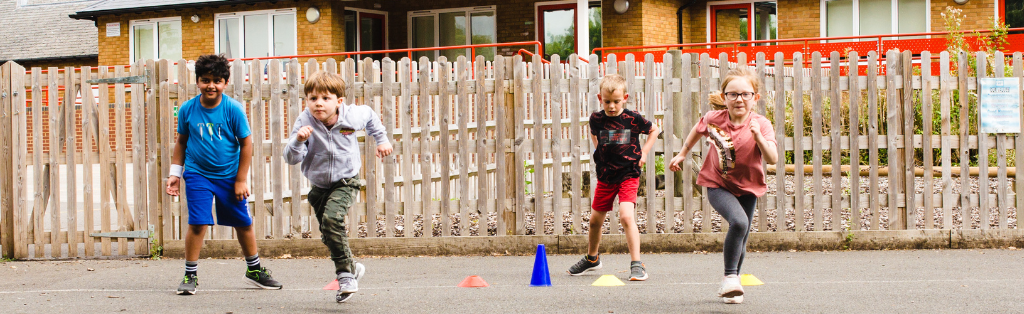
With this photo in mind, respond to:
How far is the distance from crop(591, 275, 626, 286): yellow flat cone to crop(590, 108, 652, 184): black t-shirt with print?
1.93ft

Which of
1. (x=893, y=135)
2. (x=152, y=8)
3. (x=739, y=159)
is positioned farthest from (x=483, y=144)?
(x=152, y=8)

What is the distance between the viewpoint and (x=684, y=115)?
23.3ft

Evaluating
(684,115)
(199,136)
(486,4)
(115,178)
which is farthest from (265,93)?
(486,4)

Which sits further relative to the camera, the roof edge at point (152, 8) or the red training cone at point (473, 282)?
the roof edge at point (152, 8)

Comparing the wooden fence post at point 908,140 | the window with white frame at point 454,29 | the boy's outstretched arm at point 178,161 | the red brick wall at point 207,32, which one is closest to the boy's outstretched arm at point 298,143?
the boy's outstretched arm at point 178,161

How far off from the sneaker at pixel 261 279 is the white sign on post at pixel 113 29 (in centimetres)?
1858

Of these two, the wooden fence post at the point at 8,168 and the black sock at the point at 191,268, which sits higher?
the wooden fence post at the point at 8,168

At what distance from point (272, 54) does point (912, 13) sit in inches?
538

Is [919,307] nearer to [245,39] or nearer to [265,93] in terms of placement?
[265,93]

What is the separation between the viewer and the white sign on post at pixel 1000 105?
7.23m

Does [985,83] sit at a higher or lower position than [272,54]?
lower

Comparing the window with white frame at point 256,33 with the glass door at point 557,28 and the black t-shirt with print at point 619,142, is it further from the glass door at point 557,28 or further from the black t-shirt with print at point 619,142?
the black t-shirt with print at point 619,142

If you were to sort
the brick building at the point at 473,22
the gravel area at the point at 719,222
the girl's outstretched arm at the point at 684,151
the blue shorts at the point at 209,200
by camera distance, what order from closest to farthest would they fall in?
the girl's outstretched arm at the point at 684,151 → the blue shorts at the point at 209,200 → the gravel area at the point at 719,222 → the brick building at the point at 473,22

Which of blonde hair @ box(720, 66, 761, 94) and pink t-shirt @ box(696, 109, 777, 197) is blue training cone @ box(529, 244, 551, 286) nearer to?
pink t-shirt @ box(696, 109, 777, 197)
